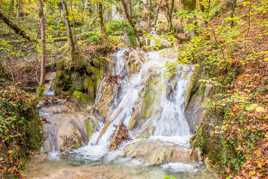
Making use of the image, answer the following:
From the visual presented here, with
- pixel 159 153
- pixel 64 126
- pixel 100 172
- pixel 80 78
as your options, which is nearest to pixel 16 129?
pixel 64 126

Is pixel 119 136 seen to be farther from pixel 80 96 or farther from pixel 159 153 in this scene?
pixel 80 96

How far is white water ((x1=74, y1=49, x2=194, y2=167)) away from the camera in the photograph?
7689 millimetres

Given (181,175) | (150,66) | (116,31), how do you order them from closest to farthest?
1. (181,175)
2. (150,66)
3. (116,31)

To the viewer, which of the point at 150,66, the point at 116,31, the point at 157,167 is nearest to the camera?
the point at 157,167

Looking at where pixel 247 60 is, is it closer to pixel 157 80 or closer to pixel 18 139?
pixel 157 80

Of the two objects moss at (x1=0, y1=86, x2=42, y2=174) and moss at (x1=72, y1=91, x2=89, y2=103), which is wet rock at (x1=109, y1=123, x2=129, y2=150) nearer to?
moss at (x1=0, y1=86, x2=42, y2=174)

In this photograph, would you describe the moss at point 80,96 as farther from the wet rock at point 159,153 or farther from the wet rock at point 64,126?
the wet rock at point 159,153

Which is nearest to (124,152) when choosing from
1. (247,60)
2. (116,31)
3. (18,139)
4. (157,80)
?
(18,139)

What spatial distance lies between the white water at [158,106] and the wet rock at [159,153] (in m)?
0.21

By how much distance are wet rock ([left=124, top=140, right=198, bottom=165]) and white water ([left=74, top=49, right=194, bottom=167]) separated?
21 cm

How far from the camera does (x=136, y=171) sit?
6.05 m

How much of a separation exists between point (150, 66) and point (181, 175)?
5.12m

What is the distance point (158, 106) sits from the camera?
8.84 metres

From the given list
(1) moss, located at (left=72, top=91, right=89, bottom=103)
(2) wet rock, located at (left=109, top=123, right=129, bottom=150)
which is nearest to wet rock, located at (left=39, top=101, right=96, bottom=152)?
(1) moss, located at (left=72, top=91, right=89, bottom=103)
